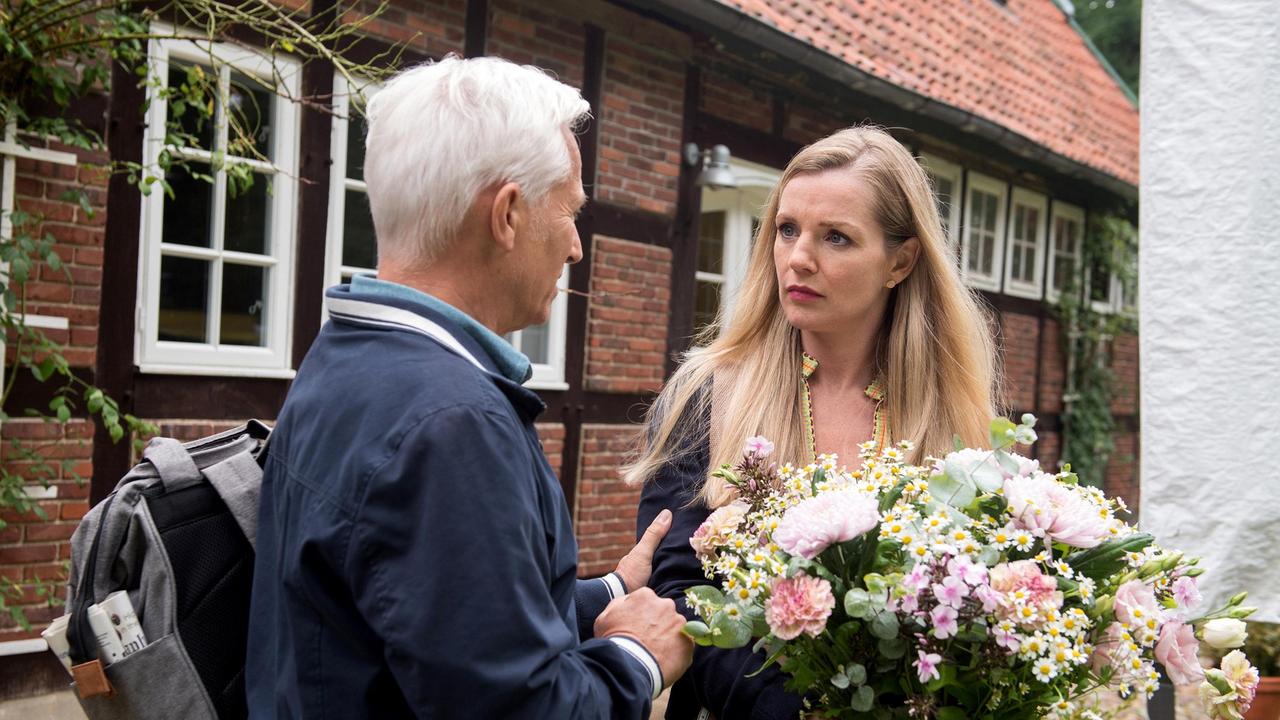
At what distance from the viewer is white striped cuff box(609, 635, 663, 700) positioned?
1422 mm

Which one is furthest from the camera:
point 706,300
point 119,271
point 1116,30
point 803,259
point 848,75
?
point 1116,30

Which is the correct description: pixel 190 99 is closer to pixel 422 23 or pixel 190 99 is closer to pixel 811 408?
pixel 422 23

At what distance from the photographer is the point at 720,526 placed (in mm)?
1553

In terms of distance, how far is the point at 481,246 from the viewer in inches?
53.5

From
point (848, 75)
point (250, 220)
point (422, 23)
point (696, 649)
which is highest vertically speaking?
point (848, 75)

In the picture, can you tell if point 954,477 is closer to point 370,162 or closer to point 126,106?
point 370,162

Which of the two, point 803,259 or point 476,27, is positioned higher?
Result: point 476,27

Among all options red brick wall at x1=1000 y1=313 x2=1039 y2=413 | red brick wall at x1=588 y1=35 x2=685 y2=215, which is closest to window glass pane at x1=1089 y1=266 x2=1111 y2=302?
red brick wall at x1=1000 y1=313 x2=1039 y2=413

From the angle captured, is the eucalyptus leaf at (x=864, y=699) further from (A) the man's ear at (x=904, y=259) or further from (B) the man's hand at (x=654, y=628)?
(A) the man's ear at (x=904, y=259)

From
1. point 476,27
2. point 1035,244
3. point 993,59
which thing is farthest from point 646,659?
point 993,59

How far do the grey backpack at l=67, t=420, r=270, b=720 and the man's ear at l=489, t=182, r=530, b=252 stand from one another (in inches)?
17.6

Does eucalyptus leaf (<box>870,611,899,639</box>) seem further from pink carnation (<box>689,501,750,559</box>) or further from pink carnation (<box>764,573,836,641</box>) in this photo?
pink carnation (<box>689,501,750,559</box>)

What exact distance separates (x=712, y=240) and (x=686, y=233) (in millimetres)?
762

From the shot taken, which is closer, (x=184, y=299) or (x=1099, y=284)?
(x=184, y=299)
